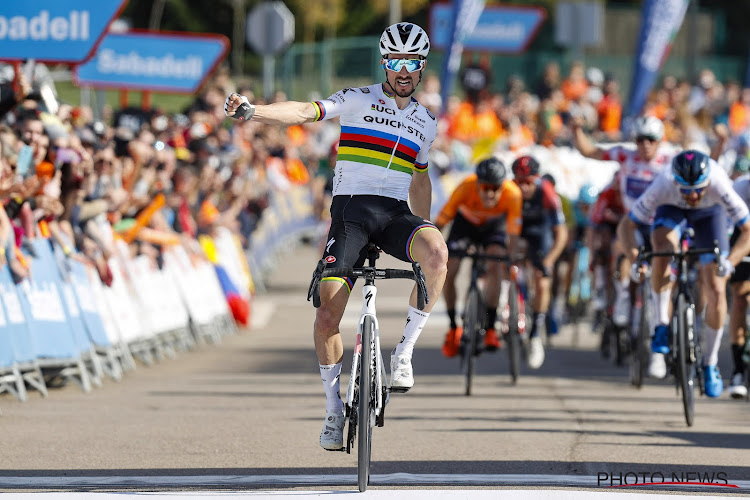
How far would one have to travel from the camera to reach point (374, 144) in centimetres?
903

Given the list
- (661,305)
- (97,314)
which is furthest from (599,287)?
(97,314)

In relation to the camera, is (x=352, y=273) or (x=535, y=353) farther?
(x=535, y=353)

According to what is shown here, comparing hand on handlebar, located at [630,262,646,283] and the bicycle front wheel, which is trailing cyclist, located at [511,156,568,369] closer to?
hand on handlebar, located at [630,262,646,283]

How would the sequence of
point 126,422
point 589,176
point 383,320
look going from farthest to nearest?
point 589,176
point 383,320
point 126,422

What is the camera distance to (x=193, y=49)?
21.2m

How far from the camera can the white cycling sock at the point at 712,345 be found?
12.0 metres

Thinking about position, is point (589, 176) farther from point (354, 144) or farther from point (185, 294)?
point (354, 144)

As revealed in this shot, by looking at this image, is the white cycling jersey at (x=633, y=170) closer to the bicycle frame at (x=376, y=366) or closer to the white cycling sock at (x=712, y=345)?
the white cycling sock at (x=712, y=345)

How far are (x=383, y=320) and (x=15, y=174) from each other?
8.39 m

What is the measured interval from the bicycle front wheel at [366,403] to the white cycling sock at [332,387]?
0.41m

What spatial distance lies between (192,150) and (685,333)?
8713 mm

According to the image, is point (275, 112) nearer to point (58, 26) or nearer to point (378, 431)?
point (378, 431)

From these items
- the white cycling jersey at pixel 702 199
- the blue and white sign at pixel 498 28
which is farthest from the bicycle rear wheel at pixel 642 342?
the blue and white sign at pixel 498 28

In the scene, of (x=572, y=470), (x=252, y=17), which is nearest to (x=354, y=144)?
(x=572, y=470)
